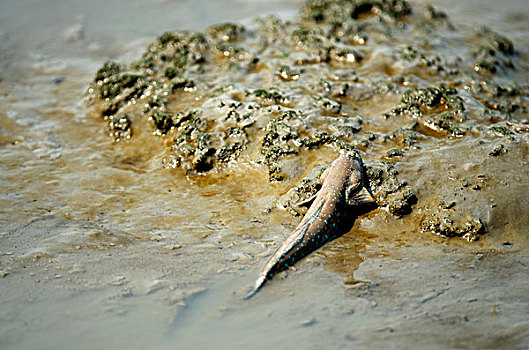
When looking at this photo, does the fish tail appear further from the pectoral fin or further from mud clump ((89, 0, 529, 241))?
the pectoral fin

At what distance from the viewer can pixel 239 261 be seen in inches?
160

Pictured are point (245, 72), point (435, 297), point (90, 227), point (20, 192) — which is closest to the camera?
point (435, 297)

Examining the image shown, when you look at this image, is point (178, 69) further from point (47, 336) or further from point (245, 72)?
point (47, 336)

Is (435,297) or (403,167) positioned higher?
(403,167)

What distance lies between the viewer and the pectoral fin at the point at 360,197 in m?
4.45

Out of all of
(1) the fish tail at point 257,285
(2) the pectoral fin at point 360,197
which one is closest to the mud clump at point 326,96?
(2) the pectoral fin at point 360,197

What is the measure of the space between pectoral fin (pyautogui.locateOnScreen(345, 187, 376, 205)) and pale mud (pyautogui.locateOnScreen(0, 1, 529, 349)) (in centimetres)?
14

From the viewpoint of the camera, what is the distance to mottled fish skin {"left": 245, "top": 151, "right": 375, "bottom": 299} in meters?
3.96

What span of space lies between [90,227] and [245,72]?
9.88ft

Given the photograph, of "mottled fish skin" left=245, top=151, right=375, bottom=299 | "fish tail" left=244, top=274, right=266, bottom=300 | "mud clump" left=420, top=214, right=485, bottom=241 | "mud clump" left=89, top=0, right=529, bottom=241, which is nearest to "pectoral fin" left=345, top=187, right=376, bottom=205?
"mottled fish skin" left=245, top=151, right=375, bottom=299

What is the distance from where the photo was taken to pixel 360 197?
4.51 m

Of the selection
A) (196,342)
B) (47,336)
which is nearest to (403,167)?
(196,342)

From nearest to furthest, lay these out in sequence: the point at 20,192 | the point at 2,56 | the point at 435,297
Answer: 1. the point at 435,297
2. the point at 20,192
3. the point at 2,56

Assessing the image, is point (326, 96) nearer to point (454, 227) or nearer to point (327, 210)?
point (327, 210)
